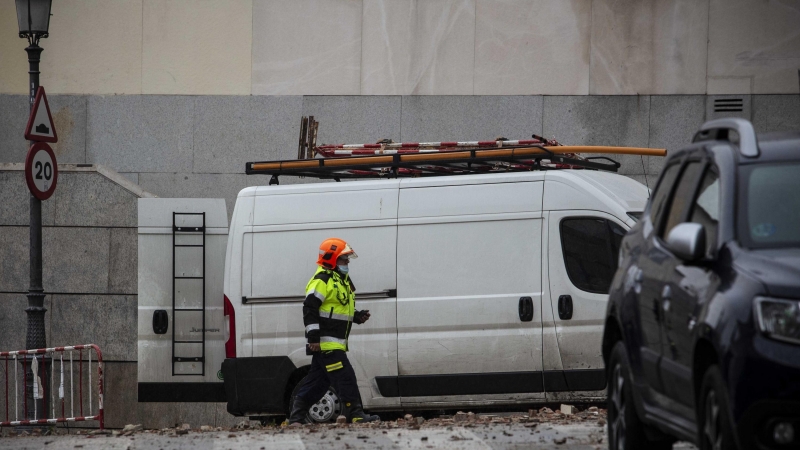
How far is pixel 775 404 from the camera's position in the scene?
13.7 ft

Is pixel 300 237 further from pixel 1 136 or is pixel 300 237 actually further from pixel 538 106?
pixel 1 136

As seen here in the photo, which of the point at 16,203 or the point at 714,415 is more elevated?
the point at 16,203

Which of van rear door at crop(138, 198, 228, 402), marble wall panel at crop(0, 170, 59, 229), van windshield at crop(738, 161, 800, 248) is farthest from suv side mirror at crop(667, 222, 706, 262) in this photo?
marble wall panel at crop(0, 170, 59, 229)

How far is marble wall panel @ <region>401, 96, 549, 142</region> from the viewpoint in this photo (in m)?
16.5

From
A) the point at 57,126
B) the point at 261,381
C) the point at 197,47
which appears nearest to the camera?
the point at 261,381

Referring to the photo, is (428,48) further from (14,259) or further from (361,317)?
(361,317)

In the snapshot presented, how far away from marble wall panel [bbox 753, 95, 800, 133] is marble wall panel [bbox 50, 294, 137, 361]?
8.13 meters

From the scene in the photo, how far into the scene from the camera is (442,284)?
1052 cm

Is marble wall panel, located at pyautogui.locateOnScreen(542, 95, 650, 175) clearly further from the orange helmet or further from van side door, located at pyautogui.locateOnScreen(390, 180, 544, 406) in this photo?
the orange helmet

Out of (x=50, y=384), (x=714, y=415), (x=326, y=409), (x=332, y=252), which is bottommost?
(x=50, y=384)

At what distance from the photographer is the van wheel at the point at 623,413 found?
5.93 meters

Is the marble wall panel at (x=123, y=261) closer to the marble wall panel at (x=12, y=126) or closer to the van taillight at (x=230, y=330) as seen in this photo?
the marble wall panel at (x=12, y=126)

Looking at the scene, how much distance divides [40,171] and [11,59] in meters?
5.83

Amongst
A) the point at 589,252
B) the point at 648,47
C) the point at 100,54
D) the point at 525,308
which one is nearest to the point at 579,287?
the point at 589,252
